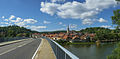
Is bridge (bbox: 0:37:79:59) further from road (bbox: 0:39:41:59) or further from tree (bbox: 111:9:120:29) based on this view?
tree (bbox: 111:9:120:29)

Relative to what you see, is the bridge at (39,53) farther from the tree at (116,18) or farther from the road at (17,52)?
the tree at (116,18)

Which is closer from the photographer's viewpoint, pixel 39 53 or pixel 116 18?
pixel 39 53

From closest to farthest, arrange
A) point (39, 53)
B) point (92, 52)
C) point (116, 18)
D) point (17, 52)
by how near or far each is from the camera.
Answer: point (39, 53) < point (17, 52) < point (116, 18) < point (92, 52)

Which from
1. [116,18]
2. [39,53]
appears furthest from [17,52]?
[116,18]

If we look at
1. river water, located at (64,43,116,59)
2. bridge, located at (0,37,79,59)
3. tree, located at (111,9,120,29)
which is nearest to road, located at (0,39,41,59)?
bridge, located at (0,37,79,59)

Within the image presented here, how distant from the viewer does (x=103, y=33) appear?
11662 cm

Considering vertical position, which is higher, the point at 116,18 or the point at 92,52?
the point at 116,18

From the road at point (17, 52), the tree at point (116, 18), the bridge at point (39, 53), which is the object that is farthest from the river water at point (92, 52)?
the bridge at point (39, 53)

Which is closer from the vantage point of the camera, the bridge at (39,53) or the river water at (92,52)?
the bridge at (39,53)

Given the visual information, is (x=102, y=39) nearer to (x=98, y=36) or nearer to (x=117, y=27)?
(x=98, y=36)

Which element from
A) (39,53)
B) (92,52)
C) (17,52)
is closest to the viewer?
(39,53)

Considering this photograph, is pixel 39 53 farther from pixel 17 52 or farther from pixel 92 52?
pixel 92 52

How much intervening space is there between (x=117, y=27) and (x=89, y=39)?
100 m

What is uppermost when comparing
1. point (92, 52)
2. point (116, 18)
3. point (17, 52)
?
point (116, 18)
